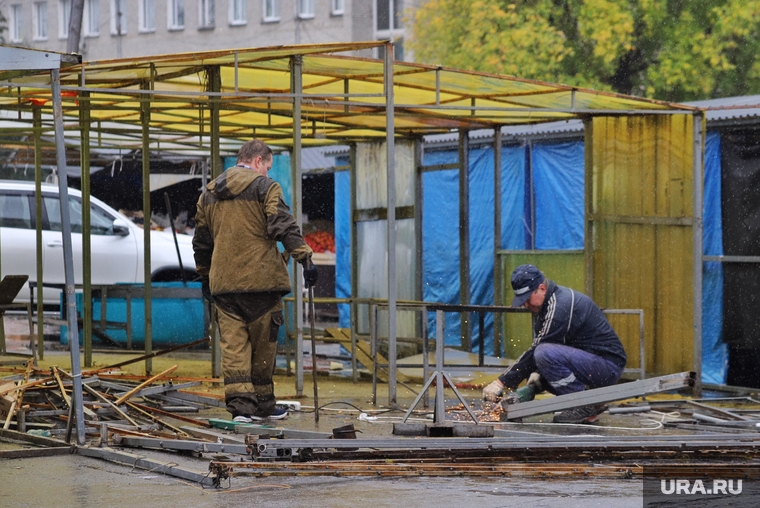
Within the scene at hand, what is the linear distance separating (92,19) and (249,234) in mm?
40354

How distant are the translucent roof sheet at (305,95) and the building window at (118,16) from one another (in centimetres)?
3198

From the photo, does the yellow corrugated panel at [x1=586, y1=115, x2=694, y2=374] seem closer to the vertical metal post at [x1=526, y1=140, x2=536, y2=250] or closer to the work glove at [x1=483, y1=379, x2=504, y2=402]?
the vertical metal post at [x1=526, y1=140, x2=536, y2=250]

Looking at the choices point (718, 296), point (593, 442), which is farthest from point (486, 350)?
point (593, 442)

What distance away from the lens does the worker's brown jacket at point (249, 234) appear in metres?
8.67

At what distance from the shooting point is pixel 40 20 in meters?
47.4

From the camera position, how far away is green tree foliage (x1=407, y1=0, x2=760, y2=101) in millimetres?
26500

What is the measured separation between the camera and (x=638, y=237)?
12.3m

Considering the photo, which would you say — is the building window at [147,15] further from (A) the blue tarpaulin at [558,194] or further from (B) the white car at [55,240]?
(A) the blue tarpaulin at [558,194]

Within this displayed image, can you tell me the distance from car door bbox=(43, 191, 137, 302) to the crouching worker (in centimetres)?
881

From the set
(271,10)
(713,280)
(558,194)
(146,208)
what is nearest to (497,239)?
(558,194)

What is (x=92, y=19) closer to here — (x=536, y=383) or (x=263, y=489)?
(x=536, y=383)

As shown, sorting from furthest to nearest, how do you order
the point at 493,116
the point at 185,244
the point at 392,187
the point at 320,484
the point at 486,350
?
the point at 185,244 → the point at 486,350 → the point at 493,116 → the point at 392,187 → the point at 320,484

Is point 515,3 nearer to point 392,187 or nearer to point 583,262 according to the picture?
point 583,262

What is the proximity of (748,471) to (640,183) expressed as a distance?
5.93 meters
